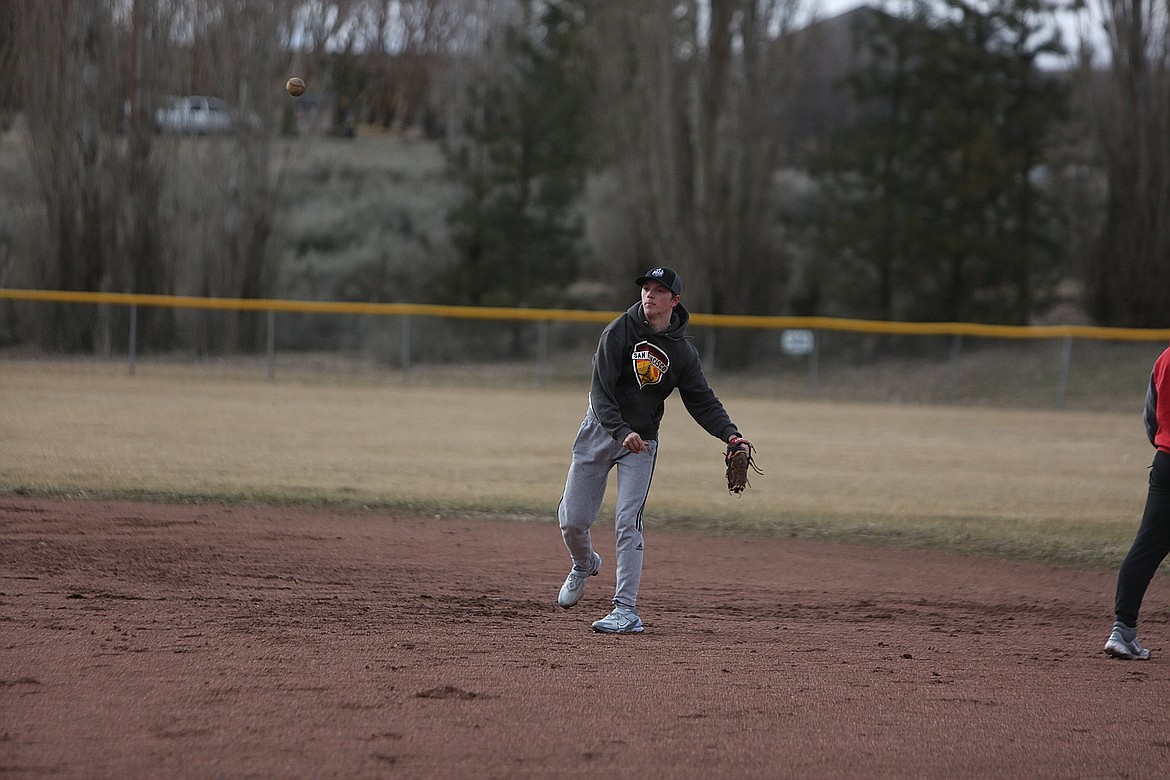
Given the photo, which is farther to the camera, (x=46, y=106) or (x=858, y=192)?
(x=858, y=192)

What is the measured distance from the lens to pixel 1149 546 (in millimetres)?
5750

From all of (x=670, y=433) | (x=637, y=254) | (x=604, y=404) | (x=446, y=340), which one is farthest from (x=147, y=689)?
(x=637, y=254)

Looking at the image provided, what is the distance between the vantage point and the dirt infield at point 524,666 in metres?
4.16

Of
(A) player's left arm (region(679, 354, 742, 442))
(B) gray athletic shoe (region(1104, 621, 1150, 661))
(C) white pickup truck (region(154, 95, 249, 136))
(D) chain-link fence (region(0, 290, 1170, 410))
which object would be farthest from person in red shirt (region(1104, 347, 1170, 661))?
Answer: (C) white pickup truck (region(154, 95, 249, 136))

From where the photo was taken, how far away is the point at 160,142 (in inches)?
1022

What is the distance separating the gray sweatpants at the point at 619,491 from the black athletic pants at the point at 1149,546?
2311mm

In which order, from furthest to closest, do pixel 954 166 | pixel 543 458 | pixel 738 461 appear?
1. pixel 954 166
2. pixel 543 458
3. pixel 738 461

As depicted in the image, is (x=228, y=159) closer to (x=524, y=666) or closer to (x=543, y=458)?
(x=543, y=458)

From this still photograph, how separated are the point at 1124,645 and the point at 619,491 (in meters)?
2.54

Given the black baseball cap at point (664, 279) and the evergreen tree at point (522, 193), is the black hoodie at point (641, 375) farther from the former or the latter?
the evergreen tree at point (522, 193)

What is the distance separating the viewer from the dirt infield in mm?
4156

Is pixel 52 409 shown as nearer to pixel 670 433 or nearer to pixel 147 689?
pixel 670 433

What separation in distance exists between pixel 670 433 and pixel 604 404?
36.6 feet

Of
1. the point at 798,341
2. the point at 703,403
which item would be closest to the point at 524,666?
the point at 703,403
